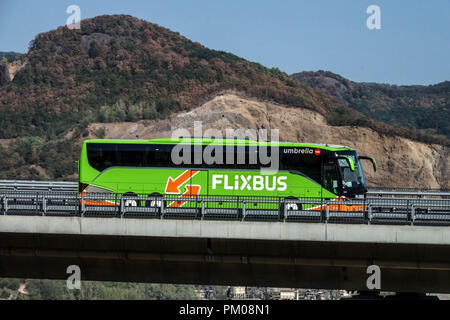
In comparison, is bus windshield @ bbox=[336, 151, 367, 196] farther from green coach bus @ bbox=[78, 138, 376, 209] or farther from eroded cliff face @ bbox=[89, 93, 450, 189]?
eroded cliff face @ bbox=[89, 93, 450, 189]

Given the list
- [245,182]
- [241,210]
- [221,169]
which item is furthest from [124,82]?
[241,210]

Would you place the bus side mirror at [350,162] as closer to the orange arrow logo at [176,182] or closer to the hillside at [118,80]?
the orange arrow logo at [176,182]

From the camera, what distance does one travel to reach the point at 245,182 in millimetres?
A: 32625

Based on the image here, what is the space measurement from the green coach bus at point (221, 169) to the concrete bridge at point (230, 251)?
24.7 feet

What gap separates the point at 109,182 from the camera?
33.1 meters

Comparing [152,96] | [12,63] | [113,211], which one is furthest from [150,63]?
[113,211]

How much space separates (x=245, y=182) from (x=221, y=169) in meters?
1.25

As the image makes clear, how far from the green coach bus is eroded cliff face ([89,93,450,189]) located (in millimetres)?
57014

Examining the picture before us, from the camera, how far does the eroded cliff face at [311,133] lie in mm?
90750

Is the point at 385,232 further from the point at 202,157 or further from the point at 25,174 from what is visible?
the point at 25,174

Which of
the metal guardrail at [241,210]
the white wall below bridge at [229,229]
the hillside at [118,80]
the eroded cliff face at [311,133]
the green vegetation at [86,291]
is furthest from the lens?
the hillside at [118,80]

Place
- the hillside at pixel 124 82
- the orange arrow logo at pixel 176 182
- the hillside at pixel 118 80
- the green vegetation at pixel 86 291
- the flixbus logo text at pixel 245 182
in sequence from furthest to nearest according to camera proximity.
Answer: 1. the hillside at pixel 118 80
2. the hillside at pixel 124 82
3. the green vegetation at pixel 86 291
4. the orange arrow logo at pixel 176 182
5. the flixbus logo text at pixel 245 182

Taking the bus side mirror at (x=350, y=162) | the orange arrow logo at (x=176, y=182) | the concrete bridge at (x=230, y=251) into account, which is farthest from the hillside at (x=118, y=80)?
the concrete bridge at (x=230, y=251)

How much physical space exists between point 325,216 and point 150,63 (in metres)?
102
